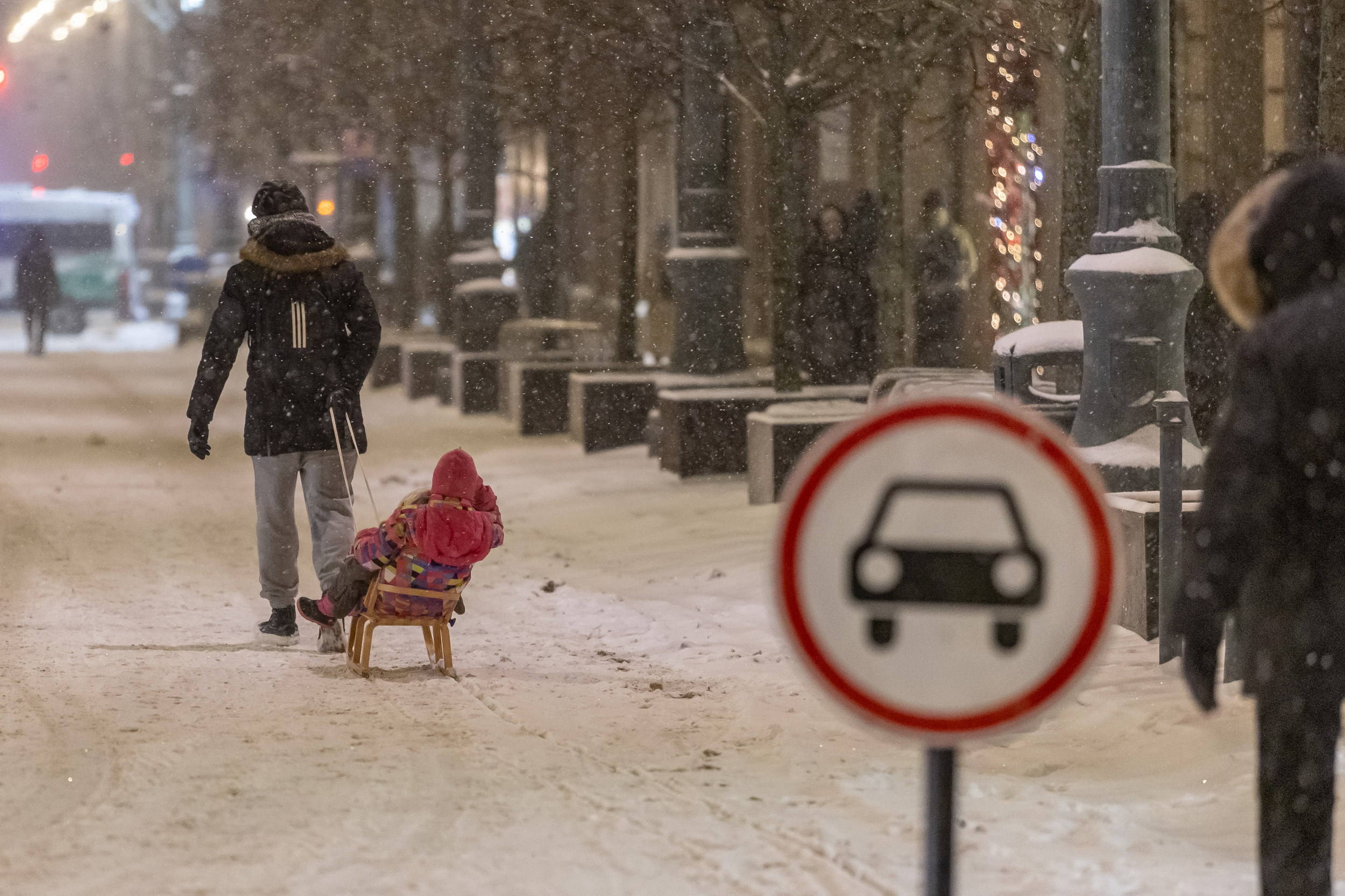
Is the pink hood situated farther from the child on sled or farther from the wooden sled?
the wooden sled

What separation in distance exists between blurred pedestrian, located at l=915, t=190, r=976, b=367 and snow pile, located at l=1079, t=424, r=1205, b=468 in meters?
8.56

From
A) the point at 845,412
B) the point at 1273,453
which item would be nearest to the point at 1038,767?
the point at 1273,453

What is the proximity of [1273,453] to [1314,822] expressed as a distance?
0.75 meters

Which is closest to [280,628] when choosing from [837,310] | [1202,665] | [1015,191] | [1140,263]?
[1140,263]

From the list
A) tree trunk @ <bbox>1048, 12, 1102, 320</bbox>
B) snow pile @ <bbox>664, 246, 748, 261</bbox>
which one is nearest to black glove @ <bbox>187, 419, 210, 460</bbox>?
tree trunk @ <bbox>1048, 12, 1102, 320</bbox>

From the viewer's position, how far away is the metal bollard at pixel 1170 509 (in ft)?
22.8

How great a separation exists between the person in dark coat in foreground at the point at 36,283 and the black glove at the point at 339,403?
2520cm

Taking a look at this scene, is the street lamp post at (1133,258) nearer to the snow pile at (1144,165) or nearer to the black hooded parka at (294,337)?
the snow pile at (1144,165)

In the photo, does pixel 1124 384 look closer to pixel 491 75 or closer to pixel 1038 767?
pixel 1038 767

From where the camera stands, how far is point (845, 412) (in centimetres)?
1318

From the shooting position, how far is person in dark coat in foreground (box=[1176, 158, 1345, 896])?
3.65 metres

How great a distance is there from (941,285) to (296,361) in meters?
9.39

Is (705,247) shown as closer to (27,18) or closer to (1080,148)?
(1080,148)

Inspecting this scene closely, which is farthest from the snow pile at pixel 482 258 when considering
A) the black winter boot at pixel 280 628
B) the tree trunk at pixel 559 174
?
the black winter boot at pixel 280 628
